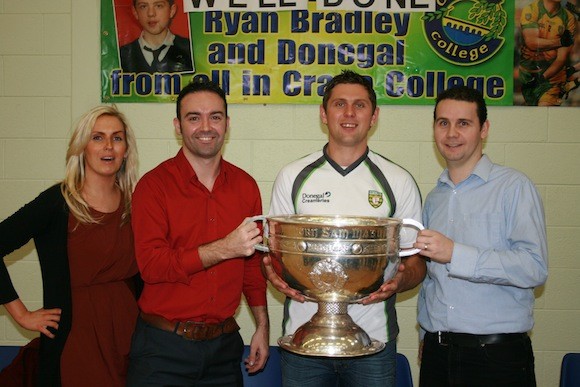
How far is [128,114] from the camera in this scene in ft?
11.5

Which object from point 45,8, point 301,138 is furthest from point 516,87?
point 45,8

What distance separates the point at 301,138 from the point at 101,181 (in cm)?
130

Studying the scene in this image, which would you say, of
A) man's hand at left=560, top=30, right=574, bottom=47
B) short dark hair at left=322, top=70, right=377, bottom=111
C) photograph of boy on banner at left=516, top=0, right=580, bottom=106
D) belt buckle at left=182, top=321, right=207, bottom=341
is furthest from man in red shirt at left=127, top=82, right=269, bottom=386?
man's hand at left=560, top=30, right=574, bottom=47

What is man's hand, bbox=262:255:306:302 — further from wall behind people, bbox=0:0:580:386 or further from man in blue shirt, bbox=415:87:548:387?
wall behind people, bbox=0:0:580:386

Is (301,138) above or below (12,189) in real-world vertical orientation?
above

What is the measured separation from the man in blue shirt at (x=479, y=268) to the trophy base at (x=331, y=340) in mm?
469

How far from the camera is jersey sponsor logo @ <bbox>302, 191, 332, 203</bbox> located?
240 centimetres

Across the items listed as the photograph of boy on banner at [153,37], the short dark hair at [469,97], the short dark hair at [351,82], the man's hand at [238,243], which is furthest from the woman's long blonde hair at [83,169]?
the short dark hair at [469,97]

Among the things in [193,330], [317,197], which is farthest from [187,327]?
[317,197]

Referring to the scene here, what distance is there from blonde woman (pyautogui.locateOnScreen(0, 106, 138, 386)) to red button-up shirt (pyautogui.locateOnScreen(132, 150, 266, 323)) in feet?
0.46

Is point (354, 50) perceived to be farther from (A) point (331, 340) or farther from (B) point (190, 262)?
(A) point (331, 340)

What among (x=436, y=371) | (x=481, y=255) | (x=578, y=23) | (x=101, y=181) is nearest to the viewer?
(x=481, y=255)

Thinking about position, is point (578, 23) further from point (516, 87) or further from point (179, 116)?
point (179, 116)

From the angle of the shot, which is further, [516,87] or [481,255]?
[516,87]
